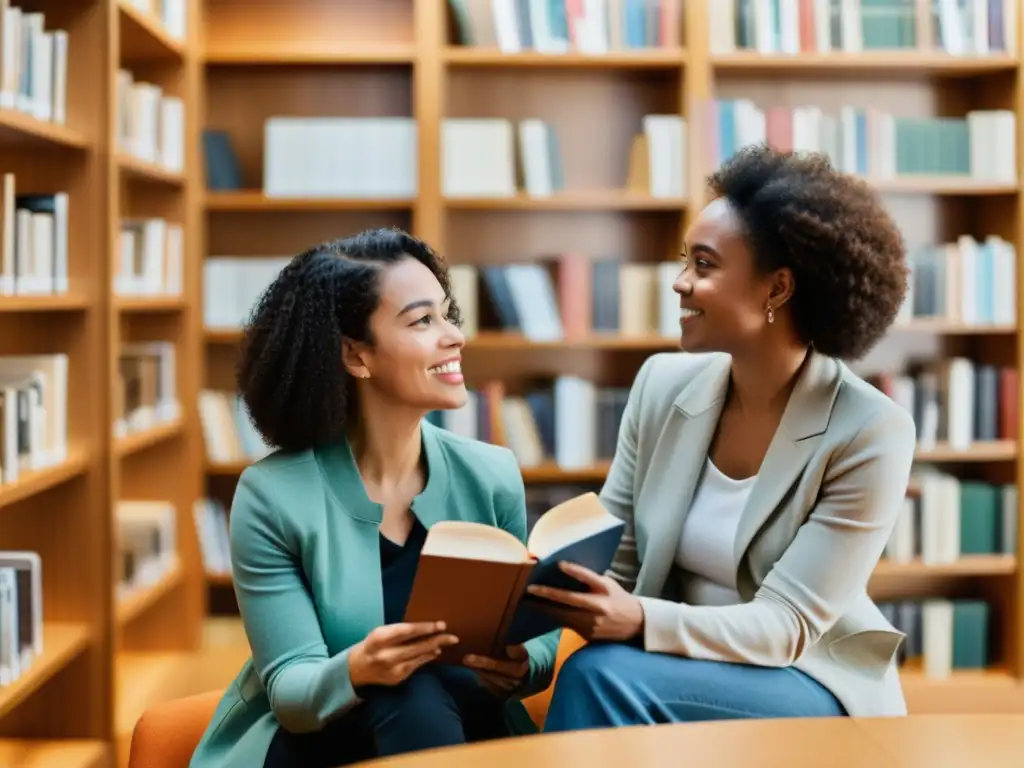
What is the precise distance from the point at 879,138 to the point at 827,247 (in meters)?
2.22

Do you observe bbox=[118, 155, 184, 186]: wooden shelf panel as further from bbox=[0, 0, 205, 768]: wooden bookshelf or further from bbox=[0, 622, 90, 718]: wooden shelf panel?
bbox=[0, 622, 90, 718]: wooden shelf panel

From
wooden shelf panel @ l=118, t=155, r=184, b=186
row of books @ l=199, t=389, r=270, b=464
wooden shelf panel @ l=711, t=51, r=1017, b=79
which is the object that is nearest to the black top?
wooden shelf panel @ l=118, t=155, r=184, b=186

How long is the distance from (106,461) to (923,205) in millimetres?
2728

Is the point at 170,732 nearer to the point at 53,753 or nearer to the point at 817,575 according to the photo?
the point at 817,575

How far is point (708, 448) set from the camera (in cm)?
208

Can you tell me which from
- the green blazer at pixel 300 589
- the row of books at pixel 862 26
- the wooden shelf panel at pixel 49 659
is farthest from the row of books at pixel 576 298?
the green blazer at pixel 300 589

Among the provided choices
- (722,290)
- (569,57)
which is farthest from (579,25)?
(722,290)

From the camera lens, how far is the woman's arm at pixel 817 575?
1.83m

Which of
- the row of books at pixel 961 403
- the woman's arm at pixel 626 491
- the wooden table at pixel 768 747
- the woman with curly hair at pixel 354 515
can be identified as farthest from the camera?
the row of books at pixel 961 403

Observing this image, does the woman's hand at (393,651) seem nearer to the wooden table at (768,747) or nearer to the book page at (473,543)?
the book page at (473,543)

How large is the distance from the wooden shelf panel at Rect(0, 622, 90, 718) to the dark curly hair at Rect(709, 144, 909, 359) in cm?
174

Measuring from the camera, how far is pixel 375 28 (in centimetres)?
425

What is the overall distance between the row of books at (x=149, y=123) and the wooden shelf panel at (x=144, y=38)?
0.07m

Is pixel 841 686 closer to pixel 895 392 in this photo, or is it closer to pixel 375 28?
pixel 895 392
